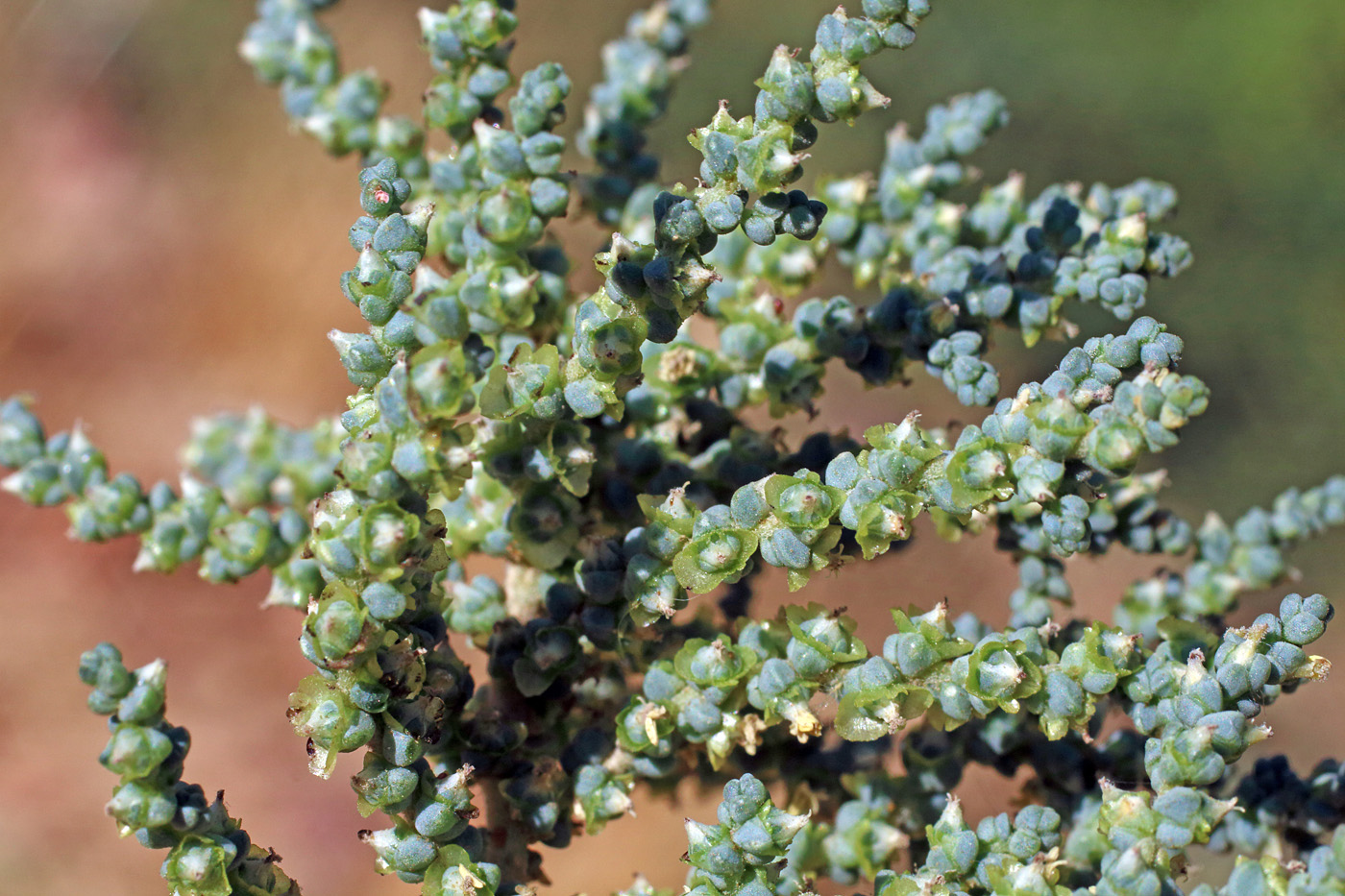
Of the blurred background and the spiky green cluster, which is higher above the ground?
the blurred background

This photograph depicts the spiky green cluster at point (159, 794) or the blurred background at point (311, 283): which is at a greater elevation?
the blurred background at point (311, 283)

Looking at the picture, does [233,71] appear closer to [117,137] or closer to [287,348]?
[117,137]

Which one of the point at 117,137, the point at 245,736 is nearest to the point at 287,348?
the point at 117,137

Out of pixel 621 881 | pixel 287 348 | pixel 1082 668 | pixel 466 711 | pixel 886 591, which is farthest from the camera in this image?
pixel 287 348

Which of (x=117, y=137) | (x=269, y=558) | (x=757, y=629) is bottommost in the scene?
(x=757, y=629)

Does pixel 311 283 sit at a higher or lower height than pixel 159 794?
higher

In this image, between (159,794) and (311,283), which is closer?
(159,794)

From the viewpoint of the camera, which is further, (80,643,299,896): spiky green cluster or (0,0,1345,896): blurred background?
(0,0,1345,896): blurred background

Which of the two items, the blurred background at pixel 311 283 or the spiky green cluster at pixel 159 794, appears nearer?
the spiky green cluster at pixel 159 794
